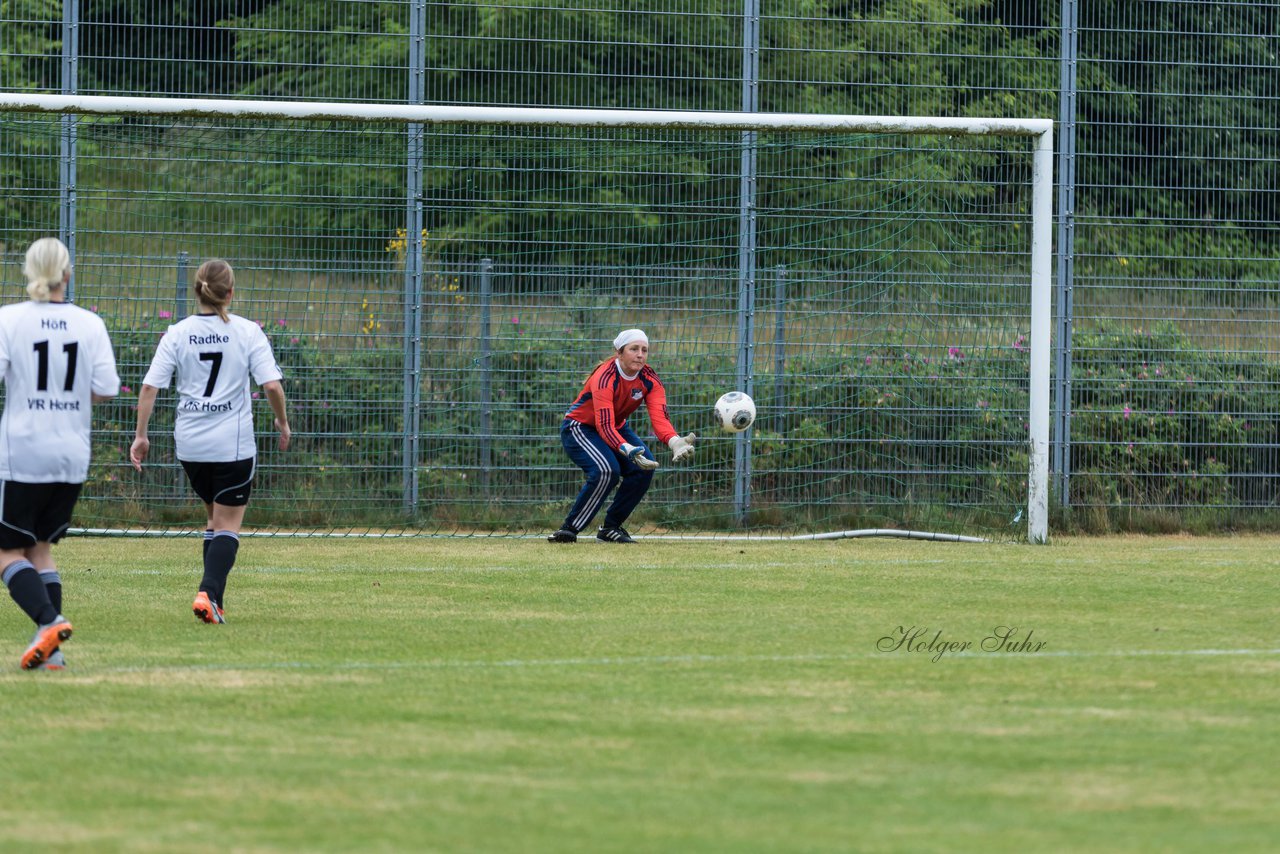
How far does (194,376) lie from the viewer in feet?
27.8

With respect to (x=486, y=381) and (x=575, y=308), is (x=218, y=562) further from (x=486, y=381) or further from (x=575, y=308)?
(x=575, y=308)

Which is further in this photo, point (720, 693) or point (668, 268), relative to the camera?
point (668, 268)

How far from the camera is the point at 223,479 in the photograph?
846 centimetres

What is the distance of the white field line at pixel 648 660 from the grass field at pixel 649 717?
3 centimetres

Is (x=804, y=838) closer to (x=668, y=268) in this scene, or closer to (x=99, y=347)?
(x=99, y=347)

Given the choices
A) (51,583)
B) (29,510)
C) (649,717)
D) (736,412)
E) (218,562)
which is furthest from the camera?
(736,412)

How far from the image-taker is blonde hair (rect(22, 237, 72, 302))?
6977mm

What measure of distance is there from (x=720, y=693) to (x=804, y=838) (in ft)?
6.61

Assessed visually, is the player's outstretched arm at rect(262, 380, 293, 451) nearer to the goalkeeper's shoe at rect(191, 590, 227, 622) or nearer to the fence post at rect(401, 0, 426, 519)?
the goalkeeper's shoe at rect(191, 590, 227, 622)

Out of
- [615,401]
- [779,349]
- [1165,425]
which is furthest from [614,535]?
[1165,425]

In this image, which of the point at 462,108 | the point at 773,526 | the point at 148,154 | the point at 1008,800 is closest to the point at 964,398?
the point at 773,526

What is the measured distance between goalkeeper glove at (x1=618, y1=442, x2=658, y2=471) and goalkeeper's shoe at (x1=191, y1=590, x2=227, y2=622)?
469 centimetres

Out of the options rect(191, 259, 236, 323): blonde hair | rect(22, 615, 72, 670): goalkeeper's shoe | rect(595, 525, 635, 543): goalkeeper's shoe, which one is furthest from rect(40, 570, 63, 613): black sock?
rect(595, 525, 635, 543): goalkeeper's shoe

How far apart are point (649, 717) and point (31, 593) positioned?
2638 mm
